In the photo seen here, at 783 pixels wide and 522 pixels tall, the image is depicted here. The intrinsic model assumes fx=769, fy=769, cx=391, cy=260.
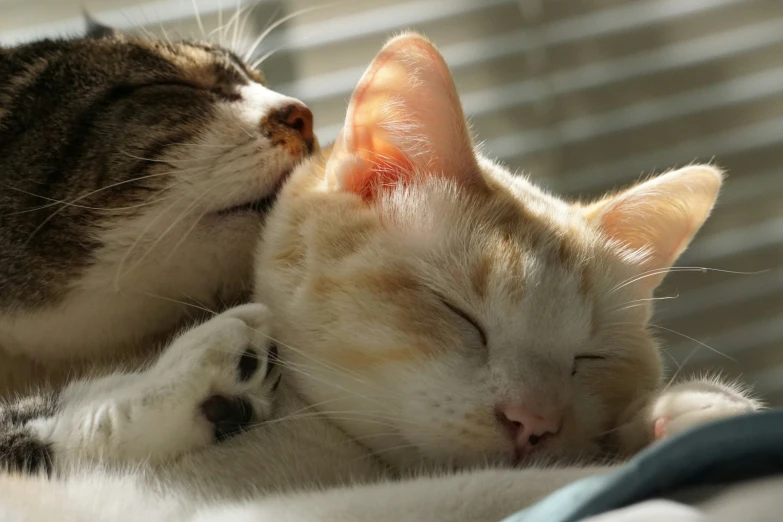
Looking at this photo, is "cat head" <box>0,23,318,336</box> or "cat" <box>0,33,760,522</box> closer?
"cat" <box>0,33,760,522</box>

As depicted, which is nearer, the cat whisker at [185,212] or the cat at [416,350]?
the cat at [416,350]

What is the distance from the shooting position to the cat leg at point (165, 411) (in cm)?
88

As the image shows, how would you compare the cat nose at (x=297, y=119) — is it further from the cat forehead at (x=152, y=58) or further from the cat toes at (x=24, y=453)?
the cat toes at (x=24, y=453)

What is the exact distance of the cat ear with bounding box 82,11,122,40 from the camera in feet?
4.50

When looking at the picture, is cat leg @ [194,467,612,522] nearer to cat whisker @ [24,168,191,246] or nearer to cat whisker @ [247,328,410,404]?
cat whisker @ [247,328,410,404]

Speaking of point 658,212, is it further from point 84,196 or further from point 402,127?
point 84,196

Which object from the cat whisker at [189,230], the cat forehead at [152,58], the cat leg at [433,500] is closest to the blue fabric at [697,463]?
the cat leg at [433,500]

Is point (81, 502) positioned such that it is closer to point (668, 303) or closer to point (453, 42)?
point (453, 42)

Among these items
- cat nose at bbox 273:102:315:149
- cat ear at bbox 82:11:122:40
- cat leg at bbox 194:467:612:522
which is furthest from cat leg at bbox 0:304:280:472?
cat ear at bbox 82:11:122:40

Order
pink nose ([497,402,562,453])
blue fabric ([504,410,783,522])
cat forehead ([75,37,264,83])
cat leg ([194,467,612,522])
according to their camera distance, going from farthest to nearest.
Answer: cat forehead ([75,37,264,83])
pink nose ([497,402,562,453])
cat leg ([194,467,612,522])
blue fabric ([504,410,783,522])

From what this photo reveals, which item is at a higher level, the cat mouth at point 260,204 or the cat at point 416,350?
the cat mouth at point 260,204

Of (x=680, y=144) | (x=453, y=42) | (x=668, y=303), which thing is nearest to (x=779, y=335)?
(x=668, y=303)

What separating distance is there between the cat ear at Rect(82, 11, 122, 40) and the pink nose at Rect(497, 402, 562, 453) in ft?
3.14

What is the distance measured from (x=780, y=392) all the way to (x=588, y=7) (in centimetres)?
106
